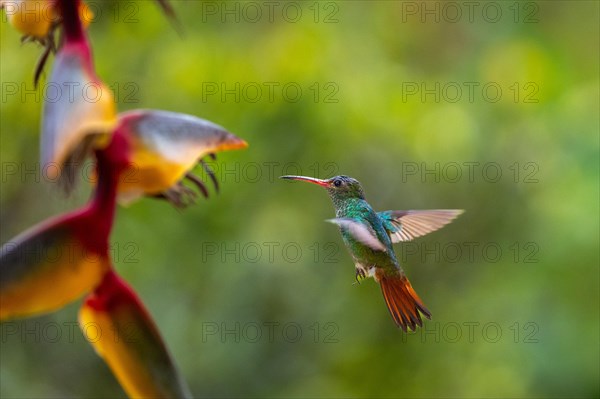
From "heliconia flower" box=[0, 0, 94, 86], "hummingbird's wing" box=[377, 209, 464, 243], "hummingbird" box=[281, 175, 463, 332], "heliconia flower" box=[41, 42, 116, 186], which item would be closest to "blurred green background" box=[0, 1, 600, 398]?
"hummingbird's wing" box=[377, 209, 464, 243]

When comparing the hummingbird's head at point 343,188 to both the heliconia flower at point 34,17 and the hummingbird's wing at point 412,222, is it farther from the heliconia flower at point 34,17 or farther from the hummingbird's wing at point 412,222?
the heliconia flower at point 34,17

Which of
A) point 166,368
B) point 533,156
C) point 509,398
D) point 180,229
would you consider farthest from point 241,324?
point 166,368

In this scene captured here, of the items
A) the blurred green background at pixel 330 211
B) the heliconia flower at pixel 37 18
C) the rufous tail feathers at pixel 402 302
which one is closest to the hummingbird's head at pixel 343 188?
the rufous tail feathers at pixel 402 302

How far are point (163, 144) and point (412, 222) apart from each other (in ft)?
3.20

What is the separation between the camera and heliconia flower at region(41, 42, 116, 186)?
51 centimetres

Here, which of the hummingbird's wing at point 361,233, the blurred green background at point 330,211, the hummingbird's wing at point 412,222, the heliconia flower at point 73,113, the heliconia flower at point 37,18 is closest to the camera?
the heliconia flower at point 73,113

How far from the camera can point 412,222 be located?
153 cm

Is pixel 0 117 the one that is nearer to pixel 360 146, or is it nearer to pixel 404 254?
pixel 360 146

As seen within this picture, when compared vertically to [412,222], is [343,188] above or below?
above

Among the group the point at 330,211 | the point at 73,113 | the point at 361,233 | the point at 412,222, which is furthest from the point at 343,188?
the point at 330,211

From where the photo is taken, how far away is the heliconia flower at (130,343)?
591 millimetres

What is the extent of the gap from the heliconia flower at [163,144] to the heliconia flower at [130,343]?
0.22 ft

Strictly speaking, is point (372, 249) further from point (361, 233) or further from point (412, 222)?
point (412, 222)

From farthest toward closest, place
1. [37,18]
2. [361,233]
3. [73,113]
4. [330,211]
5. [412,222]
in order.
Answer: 1. [330,211]
2. [412,222]
3. [361,233]
4. [37,18]
5. [73,113]
